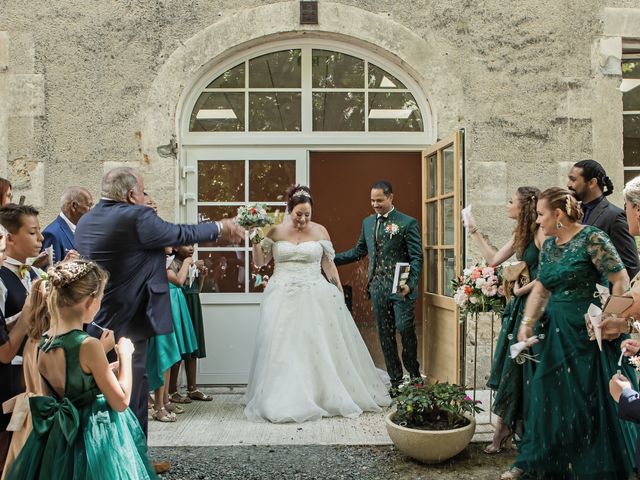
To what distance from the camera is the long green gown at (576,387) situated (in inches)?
151

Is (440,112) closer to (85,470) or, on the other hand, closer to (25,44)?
(25,44)

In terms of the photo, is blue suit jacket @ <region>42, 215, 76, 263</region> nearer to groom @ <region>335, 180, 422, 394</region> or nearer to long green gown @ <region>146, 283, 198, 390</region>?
long green gown @ <region>146, 283, 198, 390</region>

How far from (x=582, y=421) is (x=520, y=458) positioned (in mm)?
436

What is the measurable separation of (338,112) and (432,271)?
6.16ft

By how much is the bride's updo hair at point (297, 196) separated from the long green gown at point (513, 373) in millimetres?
2266

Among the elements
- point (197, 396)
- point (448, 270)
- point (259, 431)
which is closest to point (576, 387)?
point (448, 270)

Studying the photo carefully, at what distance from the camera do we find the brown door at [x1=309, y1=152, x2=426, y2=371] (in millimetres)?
11352

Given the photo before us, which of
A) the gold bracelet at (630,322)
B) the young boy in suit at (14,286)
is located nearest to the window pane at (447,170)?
the gold bracelet at (630,322)

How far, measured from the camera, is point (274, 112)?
23.1ft

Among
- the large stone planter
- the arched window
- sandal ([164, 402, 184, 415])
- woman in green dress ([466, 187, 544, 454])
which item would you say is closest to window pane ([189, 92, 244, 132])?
the arched window

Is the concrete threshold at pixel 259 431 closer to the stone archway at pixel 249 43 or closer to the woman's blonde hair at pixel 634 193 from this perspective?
the stone archway at pixel 249 43

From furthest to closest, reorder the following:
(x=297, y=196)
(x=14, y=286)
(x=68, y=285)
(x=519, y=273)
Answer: (x=297, y=196) → (x=519, y=273) → (x=14, y=286) → (x=68, y=285)

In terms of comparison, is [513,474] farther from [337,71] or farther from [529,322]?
[337,71]

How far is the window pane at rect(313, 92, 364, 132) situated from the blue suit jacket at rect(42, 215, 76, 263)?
2861 millimetres
